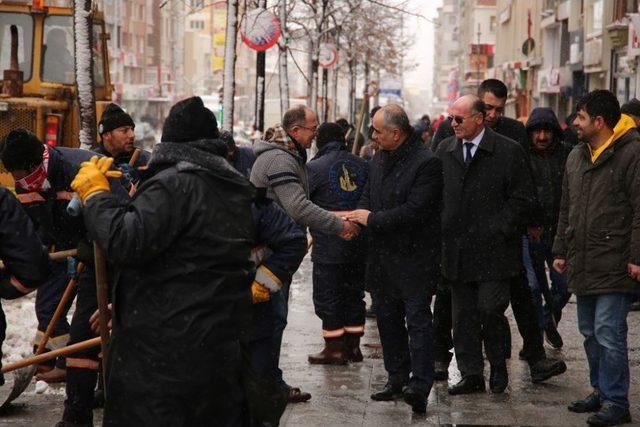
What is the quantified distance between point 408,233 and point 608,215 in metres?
1.20

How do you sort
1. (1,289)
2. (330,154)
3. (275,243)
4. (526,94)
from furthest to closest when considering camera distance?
(526,94) < (330,154) < (275,243) < (1,289)

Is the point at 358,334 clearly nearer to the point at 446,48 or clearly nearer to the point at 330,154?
the point at 330,154

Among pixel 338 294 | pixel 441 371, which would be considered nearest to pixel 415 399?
pixel 441 371

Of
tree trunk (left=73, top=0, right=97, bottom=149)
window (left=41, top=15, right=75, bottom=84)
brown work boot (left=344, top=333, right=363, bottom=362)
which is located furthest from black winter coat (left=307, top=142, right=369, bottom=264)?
window (left=41, top=15, right=75, bottom=84)

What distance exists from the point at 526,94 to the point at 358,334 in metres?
51.5

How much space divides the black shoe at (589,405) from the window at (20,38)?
10859 millimetres

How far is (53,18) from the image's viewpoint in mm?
16703

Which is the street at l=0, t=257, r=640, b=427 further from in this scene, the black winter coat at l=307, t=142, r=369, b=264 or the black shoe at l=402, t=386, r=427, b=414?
the black winter coat at l=307, t=142, r=369, b=264

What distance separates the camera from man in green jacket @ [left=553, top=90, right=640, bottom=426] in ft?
23.2

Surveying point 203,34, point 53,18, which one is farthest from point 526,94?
point 203,34

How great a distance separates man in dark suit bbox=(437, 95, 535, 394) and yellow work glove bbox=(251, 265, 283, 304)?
2.30m

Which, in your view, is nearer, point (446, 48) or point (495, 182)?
point (495, 182)

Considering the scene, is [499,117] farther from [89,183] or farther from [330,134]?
[89,183]

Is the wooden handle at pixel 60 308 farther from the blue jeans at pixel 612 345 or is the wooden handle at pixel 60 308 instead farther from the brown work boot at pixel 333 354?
the blue jeans at pixel 612 345
